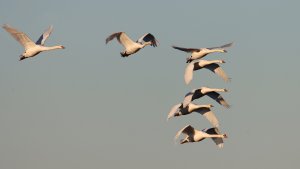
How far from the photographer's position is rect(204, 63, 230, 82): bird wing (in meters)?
87.9

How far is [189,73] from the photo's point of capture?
276 ft

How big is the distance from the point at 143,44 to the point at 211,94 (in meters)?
7.84

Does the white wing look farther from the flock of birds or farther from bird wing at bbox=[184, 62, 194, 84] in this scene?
bird wing at bbox=[184, 62, 194, 84]

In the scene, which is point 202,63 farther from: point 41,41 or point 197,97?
point 41,41

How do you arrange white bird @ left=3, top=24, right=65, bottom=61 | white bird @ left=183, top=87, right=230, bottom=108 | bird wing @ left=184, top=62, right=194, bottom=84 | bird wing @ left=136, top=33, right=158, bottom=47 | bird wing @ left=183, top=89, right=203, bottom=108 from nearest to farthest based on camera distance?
bird wing @ left=184, top=62, right=194, bottom=84 → bird wing @ left=183, top=89, right=203, bottom=108 → white bird @ left=183, top=87, right=230, bottom=108 → white bird @ left=3, top=24, right=65, bottom=61 → bird wing @ left=136, top=33, right=158, bottom=47

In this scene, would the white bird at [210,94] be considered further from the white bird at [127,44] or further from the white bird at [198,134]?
the white bird at [127,44]

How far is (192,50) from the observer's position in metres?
87.1

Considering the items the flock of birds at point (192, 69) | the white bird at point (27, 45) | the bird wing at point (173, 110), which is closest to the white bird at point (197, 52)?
the flock of birds at point (192, 69)

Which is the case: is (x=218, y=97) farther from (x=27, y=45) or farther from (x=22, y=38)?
(x=22, y=38)

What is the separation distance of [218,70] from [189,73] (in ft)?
16.6

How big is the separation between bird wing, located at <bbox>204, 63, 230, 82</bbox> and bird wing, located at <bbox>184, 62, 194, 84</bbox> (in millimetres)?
2226

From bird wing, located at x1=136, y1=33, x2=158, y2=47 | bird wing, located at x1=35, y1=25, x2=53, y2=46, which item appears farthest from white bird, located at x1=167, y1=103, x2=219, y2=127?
bird wing, located at x1=35, y1=25, x2=53, y2=46

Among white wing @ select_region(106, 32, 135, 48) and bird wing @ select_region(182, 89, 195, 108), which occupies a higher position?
white wing @ select_region(106, 32, 135, 48)

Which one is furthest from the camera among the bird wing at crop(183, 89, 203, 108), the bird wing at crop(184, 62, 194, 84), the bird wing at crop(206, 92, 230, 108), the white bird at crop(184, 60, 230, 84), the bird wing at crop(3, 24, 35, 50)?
the bird wing at crop(3, 24, 35, 50)
